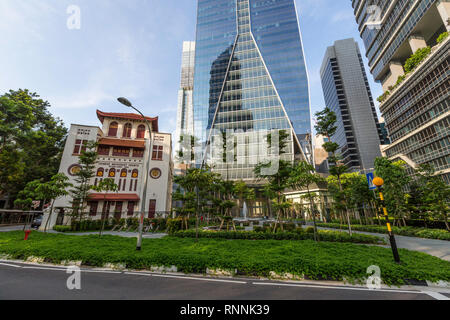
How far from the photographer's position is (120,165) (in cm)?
2942

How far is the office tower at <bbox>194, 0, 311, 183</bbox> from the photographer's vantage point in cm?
5522

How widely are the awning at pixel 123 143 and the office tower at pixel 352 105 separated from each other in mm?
90714

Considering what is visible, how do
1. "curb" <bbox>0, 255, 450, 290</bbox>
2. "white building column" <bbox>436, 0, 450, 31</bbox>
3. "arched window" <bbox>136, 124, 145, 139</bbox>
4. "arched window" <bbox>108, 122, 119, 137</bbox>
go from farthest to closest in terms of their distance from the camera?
"arched window" <bbox>136, 124, 145, 139</bbox> → "arched window" <bbox>108, 122, 119, 137</bbox> → "white building column" <bbox>436, 0, 450, 31</bbox> → "curb" <bbox>0, 255, 450, 290</bbox>

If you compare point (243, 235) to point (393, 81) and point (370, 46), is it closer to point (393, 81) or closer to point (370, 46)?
point (393, 81)

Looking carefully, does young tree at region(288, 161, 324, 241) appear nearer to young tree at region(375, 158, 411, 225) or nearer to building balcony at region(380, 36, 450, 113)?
young tree at region(375, 158, 411, 225)

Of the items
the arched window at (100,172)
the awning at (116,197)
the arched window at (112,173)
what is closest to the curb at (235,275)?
the awning at (116,197)

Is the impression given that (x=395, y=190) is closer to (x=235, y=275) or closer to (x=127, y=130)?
(x=235, y=275)

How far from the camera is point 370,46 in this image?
53.8 metres

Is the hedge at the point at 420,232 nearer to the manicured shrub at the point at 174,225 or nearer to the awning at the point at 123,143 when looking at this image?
the manicured shrub at the point at 174,225

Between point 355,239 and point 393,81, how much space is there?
54474mm

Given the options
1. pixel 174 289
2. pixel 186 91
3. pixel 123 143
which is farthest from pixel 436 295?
pixel 186 91

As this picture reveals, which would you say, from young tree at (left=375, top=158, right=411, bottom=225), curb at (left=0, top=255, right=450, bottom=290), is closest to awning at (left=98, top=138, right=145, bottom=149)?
curb at (left=0, top=255, right=450, bottom=290)

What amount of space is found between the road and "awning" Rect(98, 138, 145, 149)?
25474 mm

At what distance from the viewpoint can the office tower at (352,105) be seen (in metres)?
84.6
